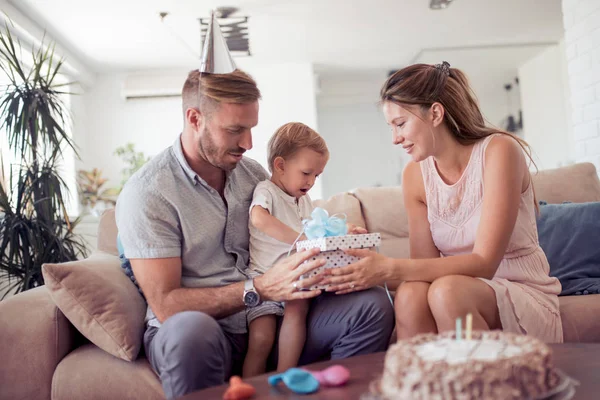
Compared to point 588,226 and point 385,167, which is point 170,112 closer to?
point 385,167

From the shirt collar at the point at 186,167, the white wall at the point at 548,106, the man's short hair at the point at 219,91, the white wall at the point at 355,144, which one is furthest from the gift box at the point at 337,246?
the white wall at the point at 355,144

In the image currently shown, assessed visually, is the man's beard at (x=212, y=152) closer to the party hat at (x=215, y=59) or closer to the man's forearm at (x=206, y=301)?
the party hat at (x=215, y=59)

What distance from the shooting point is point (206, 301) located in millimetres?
1684

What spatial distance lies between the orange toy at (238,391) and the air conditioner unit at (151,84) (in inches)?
280

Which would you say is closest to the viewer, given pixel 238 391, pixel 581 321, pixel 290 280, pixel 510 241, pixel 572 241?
pixel 238 391

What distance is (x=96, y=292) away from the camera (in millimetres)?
1732

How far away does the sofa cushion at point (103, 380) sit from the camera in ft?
5.59

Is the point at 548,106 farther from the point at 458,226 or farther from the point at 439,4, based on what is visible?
the point at 458,226

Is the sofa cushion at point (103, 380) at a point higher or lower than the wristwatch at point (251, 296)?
lower

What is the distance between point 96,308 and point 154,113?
6519mm

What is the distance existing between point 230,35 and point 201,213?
15.2 feet

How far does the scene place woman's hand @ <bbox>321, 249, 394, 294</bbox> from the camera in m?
1.63

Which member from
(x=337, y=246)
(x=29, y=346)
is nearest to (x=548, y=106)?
(x=337, y=246)

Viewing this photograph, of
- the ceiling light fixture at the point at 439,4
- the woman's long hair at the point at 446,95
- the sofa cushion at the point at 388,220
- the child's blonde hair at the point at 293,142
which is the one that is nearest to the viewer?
the woman's long hair at the point at 446,95
